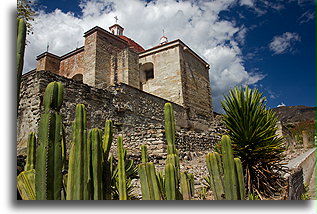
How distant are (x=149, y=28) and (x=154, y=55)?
11.2m

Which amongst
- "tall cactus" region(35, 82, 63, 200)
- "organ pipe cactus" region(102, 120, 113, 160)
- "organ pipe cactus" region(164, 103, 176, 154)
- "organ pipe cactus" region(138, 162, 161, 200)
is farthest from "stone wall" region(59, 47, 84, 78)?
"organ pipe cactus" region(138, 162, 161, 200)

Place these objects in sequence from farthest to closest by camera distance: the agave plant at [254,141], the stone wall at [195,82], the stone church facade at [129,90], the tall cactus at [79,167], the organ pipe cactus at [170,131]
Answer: the stone wall at [195,82] → the stone church facade at [129,90] → the agave plant at [254,141] → the organ pipe cactus at [170,131] → the tall cactus at [79,167]

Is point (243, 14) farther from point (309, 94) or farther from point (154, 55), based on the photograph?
point (154, 55)

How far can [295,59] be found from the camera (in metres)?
3.10

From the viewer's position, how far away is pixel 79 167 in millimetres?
2246

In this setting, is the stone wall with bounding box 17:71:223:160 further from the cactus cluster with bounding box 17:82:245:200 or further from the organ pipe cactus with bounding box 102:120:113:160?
the cactus cluster with bounding box 17:82:245:200

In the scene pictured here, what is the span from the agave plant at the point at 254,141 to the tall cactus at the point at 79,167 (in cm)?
203

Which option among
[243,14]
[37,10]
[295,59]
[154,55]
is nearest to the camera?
[295,59]

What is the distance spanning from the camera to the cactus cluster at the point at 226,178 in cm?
240

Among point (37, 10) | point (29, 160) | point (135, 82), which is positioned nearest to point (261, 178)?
point (29, 160)

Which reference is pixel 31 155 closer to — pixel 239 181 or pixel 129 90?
pixel 239 181

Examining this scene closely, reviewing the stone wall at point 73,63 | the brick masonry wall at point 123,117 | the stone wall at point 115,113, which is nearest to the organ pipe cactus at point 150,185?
the brick masonry wall at point 123,117

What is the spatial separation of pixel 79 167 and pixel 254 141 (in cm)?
233

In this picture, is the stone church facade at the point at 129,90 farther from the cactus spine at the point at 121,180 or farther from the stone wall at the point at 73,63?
the cactus spine at the point at 121,180
